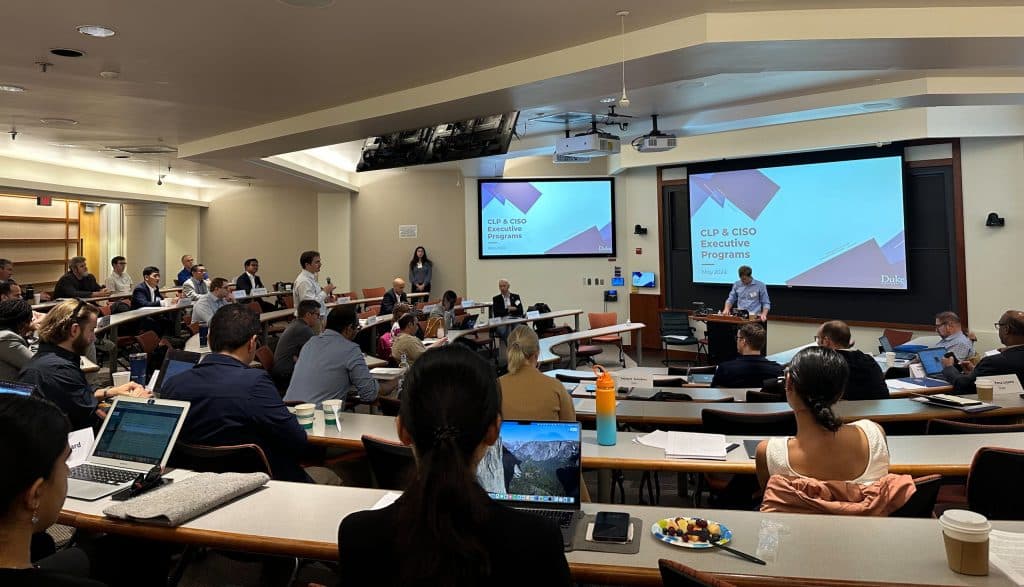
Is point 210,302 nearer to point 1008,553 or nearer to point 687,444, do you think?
point 687,444

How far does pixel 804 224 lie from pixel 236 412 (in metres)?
8.41

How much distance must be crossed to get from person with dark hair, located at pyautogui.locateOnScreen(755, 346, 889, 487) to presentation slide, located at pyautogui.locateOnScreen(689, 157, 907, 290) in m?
7.06

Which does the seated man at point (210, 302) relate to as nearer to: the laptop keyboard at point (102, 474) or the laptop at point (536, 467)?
the laptop keyboard at point (102, 474)

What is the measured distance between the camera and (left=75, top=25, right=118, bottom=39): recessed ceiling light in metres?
4.11

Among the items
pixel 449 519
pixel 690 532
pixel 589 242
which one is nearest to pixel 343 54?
pixel 690 532

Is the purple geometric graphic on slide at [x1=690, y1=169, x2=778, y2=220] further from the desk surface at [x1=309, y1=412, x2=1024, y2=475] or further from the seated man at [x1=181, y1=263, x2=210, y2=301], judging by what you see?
the seated man at [x1=181, y1=263, x2=210, y2=301]

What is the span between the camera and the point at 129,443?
8.34ft

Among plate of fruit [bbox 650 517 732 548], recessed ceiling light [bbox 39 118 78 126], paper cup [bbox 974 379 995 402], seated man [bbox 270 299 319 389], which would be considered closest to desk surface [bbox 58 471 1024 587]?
plate of fruit [bbox 650 517 732 548]

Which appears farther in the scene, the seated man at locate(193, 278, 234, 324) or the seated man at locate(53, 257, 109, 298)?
the seated man at locate(53, 257, 109, 298)

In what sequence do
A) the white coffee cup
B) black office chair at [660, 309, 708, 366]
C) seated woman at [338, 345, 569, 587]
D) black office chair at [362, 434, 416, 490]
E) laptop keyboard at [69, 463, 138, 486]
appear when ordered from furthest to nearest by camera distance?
black office chair at [660, 309, 708, 366] < the white coffee cup < black office chair at [362, 434, 416, 490] < laptop keyboard at [69, 463, 138, 486] < seated woman at [338, 345, 569, 587]

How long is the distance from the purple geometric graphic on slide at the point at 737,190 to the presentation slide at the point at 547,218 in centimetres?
168

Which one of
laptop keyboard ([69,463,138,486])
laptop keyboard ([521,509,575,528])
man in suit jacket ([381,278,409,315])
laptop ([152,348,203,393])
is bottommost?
laptop keyboard ([521,509,575,528])

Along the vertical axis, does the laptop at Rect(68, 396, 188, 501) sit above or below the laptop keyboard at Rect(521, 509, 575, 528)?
above

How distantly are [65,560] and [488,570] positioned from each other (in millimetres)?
1321
